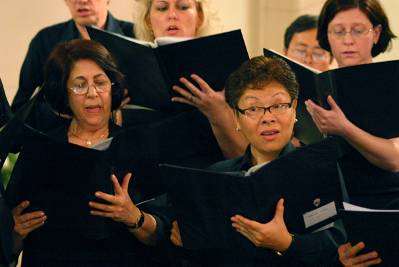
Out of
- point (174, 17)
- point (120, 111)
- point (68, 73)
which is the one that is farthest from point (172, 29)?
point (68, 73)

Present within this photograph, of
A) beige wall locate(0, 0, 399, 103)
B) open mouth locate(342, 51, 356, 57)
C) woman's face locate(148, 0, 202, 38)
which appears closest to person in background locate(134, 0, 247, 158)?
woman's face locate(148, 0, 202, 38)

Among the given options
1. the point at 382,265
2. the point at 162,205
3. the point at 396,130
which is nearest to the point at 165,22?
the point at 162,205

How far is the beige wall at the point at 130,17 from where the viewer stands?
588cm

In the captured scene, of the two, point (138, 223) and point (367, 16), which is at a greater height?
point (367, 16)

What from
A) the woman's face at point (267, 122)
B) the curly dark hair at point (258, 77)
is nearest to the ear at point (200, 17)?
the curly dark hair at point (258, 77)

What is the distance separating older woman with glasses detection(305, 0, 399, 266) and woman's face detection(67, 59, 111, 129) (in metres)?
0.72

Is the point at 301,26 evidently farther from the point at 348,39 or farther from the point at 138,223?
the point at 138,223

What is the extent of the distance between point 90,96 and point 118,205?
1.51 ft

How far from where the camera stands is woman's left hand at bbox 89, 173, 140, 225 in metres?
3.10

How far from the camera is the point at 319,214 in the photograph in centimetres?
291

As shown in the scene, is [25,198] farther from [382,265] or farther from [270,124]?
[382,265]

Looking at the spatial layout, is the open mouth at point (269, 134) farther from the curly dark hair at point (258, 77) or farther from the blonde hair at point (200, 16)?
the blonde hair at point (200, 16)

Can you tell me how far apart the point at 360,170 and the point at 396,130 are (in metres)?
0.20

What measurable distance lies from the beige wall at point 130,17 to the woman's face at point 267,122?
2656mm
